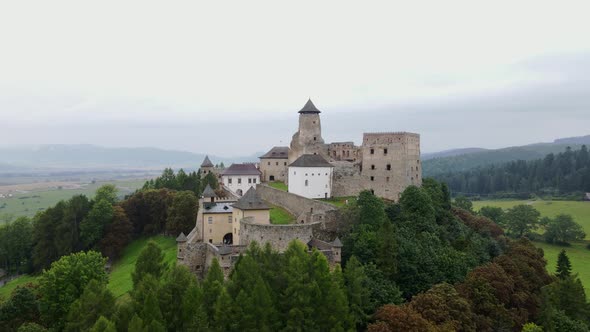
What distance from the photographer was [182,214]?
62750 millimetres

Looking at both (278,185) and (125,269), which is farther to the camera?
(278,185)

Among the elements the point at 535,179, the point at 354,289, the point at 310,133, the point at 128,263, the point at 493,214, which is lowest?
the point at 128,263

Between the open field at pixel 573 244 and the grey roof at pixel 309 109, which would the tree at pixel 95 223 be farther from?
the open field at pixel 573 244

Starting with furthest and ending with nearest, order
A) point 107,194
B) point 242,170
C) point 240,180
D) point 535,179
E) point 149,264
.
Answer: point 535,179 < point 107,194 < point 242,170 < point 240,180 < point 149,264

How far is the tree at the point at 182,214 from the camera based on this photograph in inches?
2456

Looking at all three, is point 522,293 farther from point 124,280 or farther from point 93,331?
point 124,280

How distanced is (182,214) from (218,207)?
12.4 metres

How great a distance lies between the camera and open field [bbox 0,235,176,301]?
5266 centimetres

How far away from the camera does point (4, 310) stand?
139 feet

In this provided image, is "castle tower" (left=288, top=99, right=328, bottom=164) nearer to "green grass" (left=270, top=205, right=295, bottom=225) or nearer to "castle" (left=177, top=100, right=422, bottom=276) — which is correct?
"castle" (left=177, top=100, right=422, bottom=276)

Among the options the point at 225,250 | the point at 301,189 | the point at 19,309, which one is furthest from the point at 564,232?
the point at 19,309

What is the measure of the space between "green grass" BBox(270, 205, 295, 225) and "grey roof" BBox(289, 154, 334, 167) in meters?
6.23

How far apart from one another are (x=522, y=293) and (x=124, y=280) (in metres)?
42.3

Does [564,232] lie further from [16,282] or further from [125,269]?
[16,282]
